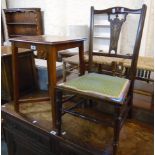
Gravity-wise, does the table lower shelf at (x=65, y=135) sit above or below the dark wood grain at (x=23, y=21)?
below

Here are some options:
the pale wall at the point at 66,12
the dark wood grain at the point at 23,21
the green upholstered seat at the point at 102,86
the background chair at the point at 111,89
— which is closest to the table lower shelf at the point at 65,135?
the background chair at the point at 111,89

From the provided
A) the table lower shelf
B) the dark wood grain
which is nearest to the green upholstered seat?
the table lower shelf

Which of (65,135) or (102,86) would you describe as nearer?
(102,86)

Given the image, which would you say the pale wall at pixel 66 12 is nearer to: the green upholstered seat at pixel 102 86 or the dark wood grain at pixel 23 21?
the dark wood grain at pixel 23 21

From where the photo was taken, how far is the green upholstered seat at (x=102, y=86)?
0.94 m

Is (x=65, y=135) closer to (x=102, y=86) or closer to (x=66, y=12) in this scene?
(x=102, y=86)

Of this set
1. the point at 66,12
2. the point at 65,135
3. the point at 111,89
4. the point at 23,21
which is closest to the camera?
the point at 111,89

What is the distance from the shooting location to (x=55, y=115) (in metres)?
1.17

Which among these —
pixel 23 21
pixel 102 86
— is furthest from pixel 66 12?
pixel 102 86

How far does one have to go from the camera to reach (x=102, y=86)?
104 centimetres

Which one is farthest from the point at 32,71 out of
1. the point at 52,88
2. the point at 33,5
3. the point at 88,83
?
the point at 33,5

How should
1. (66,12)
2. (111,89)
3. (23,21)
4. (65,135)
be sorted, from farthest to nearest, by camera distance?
1. (23,21)
2. (66,12)
3. (65,135)
4. (111,89)

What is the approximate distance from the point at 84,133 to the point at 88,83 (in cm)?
36

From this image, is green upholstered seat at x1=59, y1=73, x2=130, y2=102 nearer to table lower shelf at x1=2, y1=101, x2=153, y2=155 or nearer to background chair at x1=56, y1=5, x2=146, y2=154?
background chair at x1=56, y1=5, x2=146, y2=154
